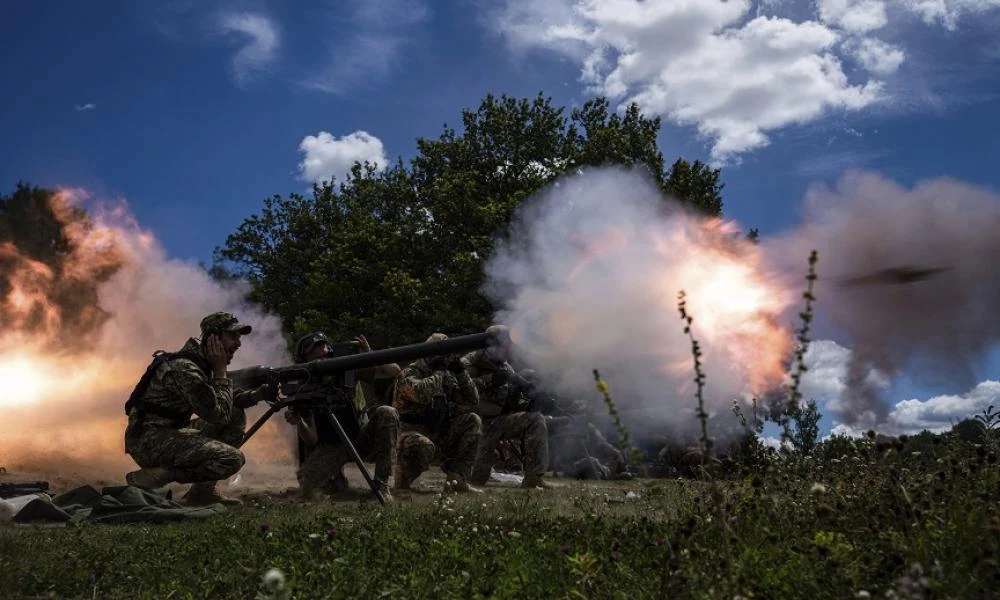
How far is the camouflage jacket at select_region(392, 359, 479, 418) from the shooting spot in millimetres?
12523

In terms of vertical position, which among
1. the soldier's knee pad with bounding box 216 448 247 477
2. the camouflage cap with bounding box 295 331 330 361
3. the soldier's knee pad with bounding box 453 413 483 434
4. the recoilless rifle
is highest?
the camouflage cap with bounding box 295 331 330 361

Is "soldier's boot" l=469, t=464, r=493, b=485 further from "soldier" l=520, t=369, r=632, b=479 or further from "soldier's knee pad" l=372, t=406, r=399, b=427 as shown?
"soldier" l=520, t=369, r=632, b=479

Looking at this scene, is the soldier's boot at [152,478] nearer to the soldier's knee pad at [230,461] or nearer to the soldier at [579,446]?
the soldier's knee pad at [230,461]

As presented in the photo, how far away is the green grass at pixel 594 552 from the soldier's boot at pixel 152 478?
1878mm

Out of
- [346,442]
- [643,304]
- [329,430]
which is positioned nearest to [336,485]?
[329,430]

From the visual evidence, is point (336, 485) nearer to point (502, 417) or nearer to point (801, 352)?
point (502, 417)

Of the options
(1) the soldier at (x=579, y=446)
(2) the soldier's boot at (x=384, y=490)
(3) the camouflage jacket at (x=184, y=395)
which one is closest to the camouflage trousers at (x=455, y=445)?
(2) the soldier's boot at (x=384, y=490)

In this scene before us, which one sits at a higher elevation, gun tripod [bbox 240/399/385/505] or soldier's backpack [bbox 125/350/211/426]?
soldier's backpack [bbox 125/350/211/426]

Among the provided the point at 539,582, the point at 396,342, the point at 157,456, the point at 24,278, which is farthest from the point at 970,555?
the point at 24,278

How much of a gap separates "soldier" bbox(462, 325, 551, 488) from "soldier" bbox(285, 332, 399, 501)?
197 centimetres

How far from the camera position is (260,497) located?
11.9m

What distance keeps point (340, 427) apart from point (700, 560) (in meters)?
6.77

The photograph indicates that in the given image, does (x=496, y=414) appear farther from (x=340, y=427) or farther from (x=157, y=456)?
(x=157, y=456)

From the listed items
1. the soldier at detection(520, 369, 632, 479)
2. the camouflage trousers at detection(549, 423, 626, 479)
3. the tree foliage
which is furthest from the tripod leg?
the tree foliage
